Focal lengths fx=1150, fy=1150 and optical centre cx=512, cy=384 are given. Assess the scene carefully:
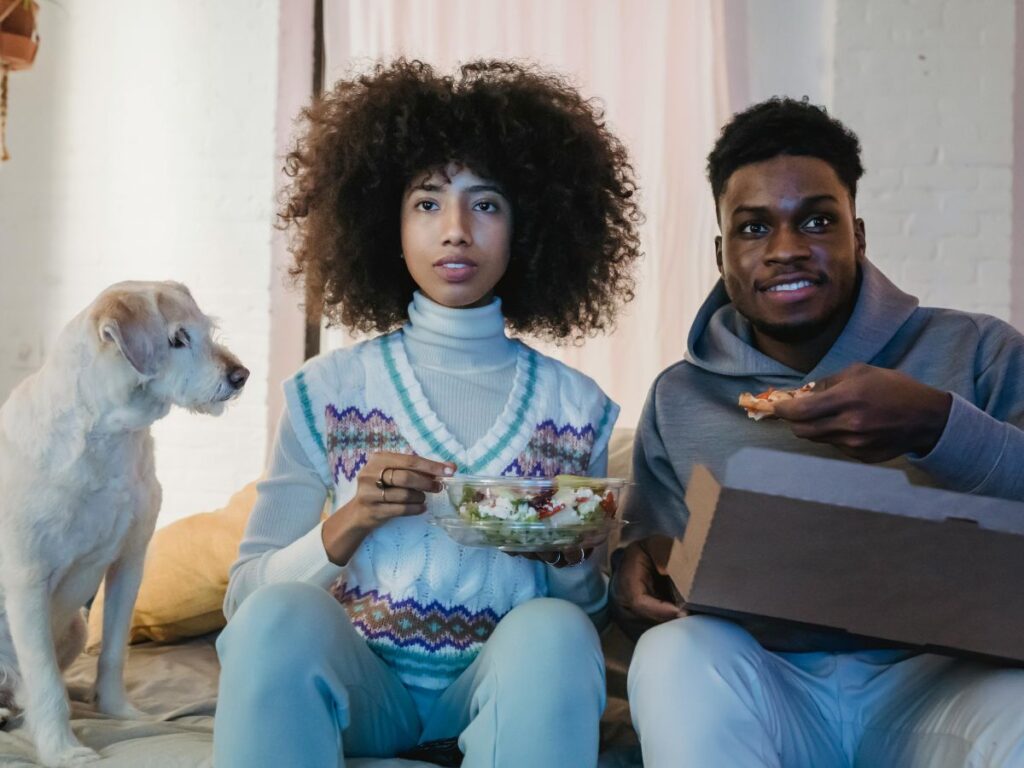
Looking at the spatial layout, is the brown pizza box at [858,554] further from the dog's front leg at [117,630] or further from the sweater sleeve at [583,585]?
the dog's front leg at [117,630]

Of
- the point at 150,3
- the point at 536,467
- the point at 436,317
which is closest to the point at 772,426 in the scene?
the point at 536,467

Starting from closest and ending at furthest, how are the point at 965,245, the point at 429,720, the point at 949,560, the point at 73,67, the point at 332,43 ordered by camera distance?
the point at 949,560
the point at 429,720
the point at 965,245
the point at 332,43
the point at 73,67

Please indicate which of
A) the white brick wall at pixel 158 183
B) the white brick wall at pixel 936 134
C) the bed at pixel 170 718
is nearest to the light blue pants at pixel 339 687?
the bed at pixel 170 718

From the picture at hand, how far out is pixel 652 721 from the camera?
4.45 ft

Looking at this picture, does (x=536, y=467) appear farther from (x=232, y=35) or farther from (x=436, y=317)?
(x=232, y=35)

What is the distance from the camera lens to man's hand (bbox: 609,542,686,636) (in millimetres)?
1621

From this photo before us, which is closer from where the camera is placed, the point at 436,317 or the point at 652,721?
the point at 652,721

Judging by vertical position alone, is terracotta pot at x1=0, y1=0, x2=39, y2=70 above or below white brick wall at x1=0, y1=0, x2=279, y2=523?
above

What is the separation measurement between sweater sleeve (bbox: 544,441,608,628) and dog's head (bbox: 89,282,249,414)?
1.91ft

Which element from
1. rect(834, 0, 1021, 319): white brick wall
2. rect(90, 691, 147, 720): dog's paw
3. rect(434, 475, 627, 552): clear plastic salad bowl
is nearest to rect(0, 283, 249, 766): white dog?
rect(90, 691, 147, 720): dog's paw

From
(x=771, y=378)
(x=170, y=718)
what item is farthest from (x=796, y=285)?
(x=170, y=718)

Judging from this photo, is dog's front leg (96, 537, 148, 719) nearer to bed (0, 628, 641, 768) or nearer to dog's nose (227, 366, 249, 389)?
bed (0, 628, 641, 768)

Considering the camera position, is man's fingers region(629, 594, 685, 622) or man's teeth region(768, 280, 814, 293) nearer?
man's fingers region(629, 594, 685, 622)

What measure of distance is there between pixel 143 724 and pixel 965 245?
Answer: 2748 mm
